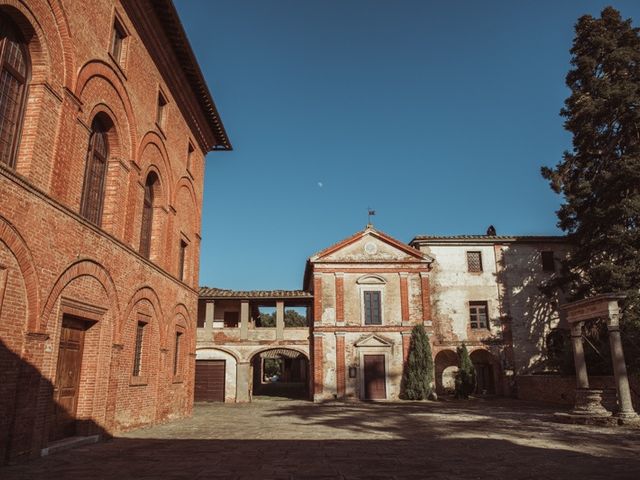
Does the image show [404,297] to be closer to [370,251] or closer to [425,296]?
[425,296]

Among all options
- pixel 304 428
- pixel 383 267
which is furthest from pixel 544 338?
pixel 304 428

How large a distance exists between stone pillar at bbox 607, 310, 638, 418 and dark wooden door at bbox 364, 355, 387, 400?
12593 mm

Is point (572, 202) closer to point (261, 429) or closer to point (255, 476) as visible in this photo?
point (261, 429)

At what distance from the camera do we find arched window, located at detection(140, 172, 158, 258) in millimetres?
12531

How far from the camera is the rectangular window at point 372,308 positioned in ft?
83.0

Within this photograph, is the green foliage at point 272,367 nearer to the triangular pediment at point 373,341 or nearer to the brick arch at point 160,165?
the triangular pediment at point 373,341

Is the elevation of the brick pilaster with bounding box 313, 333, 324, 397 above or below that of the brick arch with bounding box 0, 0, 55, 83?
below

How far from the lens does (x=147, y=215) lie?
504 inches

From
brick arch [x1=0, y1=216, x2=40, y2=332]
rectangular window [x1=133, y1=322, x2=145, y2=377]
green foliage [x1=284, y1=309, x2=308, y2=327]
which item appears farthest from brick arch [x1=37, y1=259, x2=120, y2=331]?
green foliage [x1=284, y1=309, x2=308, y2=327]

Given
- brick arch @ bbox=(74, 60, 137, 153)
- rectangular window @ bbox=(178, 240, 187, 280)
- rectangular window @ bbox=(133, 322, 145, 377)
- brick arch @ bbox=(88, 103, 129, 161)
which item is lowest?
rectangular window @ bbox=(133, 322, 145, 377)

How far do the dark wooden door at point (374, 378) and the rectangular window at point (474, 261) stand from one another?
24.6ft

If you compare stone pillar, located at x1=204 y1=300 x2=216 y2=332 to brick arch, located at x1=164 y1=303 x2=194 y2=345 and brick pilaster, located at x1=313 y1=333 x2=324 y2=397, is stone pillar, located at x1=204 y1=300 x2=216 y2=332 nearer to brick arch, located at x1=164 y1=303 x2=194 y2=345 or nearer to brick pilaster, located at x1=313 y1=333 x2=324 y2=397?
brick pilaster, located at x1=313 y1=333 x2=324 y2=397

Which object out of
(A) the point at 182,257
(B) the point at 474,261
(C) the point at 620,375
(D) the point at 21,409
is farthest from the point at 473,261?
(D) the point at 21,409

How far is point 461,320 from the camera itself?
26312 millimetres
